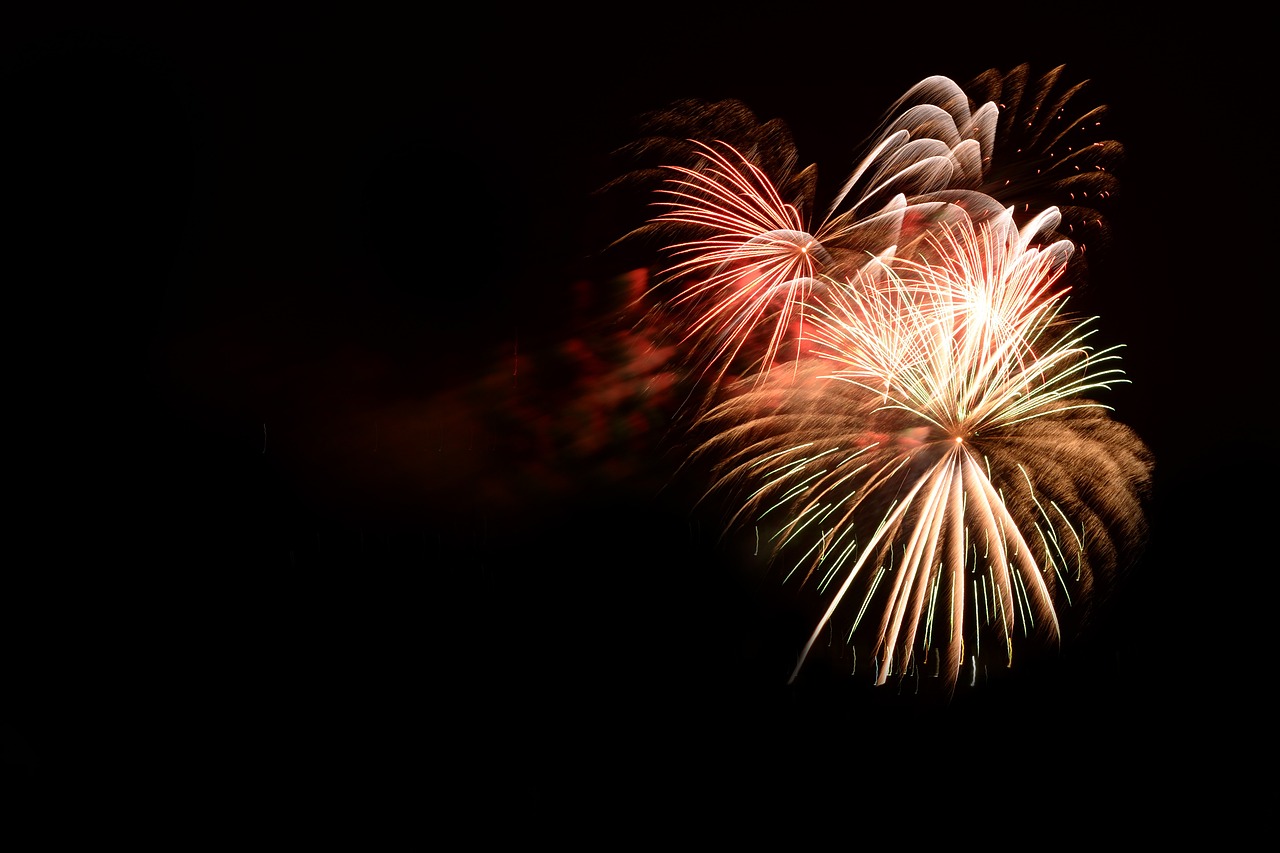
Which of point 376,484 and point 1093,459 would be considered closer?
point 1093,459

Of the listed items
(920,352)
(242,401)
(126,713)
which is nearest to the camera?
(920,352)

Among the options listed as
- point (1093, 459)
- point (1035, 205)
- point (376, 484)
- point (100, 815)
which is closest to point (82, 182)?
point (376, 484)

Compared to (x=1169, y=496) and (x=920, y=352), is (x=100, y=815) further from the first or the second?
(x=1169, y=496)

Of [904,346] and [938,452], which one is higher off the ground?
[904,346]

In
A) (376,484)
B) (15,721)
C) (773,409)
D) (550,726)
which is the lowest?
(15,721)

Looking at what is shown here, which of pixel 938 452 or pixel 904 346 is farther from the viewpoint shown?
pixel 938 452

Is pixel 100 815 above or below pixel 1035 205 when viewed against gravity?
below

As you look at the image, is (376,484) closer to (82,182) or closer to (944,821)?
(82,182)

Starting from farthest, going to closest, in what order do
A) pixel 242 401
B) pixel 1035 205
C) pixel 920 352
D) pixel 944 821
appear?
pixel 944 821 → pixel 242 401 → pixel 1035 205 → pixel 920 352
